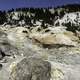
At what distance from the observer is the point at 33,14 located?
130m

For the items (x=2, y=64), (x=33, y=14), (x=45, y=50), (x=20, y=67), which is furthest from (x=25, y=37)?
(x=33, y=14)

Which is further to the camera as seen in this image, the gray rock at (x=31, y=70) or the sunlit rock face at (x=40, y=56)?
the sunlit rock face at (x=40, y=56)

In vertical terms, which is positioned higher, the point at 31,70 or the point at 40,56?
the point at 31,70

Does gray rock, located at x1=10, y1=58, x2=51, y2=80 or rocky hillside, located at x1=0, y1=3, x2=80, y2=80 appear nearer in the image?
gray rock, located at x1=10, y1=58, x2=51, y2=80

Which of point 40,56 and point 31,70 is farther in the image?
point 40,56

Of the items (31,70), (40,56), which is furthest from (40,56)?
(31,70)

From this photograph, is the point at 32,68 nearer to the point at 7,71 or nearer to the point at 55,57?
the point at 7,71

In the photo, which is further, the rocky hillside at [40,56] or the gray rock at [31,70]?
the rocky hillside at [40,56]

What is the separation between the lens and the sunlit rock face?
537 inches

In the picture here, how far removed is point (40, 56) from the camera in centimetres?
1691

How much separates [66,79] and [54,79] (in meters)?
0.60

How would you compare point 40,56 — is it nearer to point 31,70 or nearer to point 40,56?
point 40,56

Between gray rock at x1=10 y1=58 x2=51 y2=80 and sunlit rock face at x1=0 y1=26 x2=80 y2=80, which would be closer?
gray rock at x1=10 y1=58 x2=51 y2=80

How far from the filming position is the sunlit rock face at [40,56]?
13648mm
